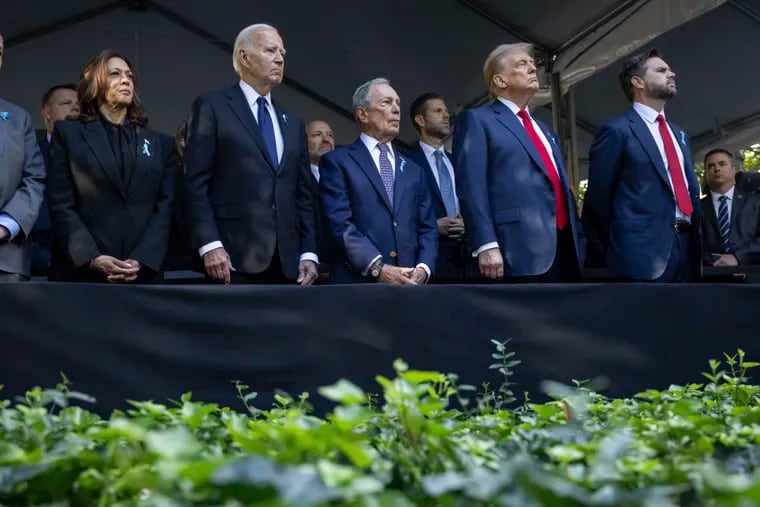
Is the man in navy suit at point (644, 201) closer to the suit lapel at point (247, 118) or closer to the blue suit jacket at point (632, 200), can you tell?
the blue suit jacket at point (632, 200)

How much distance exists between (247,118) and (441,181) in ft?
5.66

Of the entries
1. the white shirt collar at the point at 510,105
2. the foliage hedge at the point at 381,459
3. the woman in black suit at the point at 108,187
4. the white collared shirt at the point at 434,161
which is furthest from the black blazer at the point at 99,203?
the foliage hedge at the point at 381,459

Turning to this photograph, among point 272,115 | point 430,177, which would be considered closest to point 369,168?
point 272,115

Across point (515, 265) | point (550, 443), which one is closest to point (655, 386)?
point (515, 265)

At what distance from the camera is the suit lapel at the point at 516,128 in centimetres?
472

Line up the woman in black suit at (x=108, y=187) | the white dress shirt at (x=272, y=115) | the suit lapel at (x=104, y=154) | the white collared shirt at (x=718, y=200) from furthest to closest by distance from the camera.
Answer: the white collared shirt at (x=718, y=200) < the white dress shirt at (x=272, y=115) < the suit lapel at (x=104, y=154) < the woman in black suit at (x=108, y=187)

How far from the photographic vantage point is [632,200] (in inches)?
193

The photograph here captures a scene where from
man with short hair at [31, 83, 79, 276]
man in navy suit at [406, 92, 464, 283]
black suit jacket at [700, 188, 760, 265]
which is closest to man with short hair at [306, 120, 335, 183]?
man in navy suit at [406, 92, 464, 283]

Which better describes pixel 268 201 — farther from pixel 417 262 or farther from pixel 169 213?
pixel 417 262

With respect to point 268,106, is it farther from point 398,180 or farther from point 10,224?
point 10,224

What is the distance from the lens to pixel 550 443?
1341 millimetres

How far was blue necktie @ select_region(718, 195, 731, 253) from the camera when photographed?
6.73 m

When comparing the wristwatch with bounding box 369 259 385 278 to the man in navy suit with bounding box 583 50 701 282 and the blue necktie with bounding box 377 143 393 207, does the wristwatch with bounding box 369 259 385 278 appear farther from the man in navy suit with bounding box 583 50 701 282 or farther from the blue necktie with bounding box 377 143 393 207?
the man in navy suit with bounding box 583 50 701 282

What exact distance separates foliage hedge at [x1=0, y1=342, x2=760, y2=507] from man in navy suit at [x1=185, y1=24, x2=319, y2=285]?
278 cm
